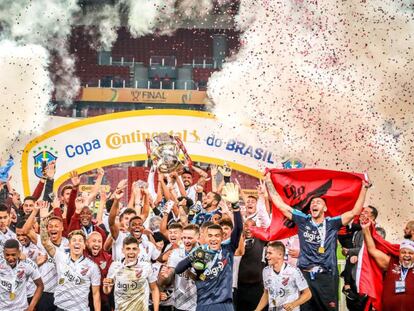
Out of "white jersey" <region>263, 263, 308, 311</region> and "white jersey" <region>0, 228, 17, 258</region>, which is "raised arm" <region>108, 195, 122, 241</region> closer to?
"white jersey" <region>0, 228, 17, 258</region>

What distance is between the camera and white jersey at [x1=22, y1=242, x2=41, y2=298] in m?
10.4

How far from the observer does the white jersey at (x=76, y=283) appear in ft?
32.2

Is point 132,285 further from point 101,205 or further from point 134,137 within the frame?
point 134,137

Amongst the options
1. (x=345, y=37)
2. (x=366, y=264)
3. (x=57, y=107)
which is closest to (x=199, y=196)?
(x=366, y=264)

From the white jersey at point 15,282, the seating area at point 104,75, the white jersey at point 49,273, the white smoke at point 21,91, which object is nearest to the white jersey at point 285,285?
the white jersey at point 49,273

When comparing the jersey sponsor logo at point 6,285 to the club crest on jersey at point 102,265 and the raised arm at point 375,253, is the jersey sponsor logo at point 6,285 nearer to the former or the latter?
the club crest on jersey at point 102,265

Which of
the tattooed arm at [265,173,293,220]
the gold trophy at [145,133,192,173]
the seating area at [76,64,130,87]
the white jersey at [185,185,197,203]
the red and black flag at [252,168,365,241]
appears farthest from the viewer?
the seating area at [76,64,130,87]

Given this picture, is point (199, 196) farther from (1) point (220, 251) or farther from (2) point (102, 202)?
(1) point (220, 251)

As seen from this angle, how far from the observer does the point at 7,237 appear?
10266 millimetres

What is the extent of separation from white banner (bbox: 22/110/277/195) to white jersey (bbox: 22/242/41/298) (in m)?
7.11

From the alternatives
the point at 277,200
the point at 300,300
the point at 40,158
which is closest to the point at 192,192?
the point at 277,200

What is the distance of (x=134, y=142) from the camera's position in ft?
59.8

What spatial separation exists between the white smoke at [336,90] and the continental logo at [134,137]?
1.14 meters

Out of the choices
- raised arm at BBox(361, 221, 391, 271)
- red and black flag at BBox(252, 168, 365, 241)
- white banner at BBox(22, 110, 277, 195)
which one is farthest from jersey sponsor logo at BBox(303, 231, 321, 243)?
white banner at BBox(22, 110, 277, 195)
